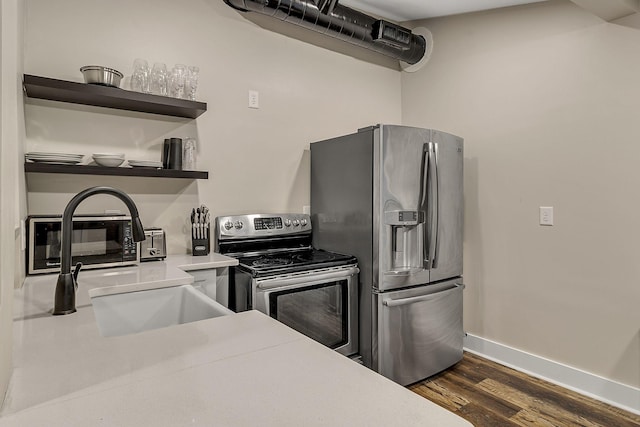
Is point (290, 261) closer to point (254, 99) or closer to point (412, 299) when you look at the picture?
point (412, 299)

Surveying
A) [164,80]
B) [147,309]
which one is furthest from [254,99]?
[147,309]

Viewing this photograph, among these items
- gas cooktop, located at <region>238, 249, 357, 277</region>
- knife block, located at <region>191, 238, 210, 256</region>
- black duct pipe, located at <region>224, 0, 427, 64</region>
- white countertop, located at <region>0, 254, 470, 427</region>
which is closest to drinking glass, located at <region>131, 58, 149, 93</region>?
black duct pipe, located at <region>224, 0, 427, 64</region>

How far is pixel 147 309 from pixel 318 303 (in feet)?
3.38

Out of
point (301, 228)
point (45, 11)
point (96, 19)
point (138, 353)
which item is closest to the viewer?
point (138, 353)

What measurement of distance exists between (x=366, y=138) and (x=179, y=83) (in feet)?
4.01

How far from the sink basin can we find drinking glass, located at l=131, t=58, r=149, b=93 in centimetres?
123

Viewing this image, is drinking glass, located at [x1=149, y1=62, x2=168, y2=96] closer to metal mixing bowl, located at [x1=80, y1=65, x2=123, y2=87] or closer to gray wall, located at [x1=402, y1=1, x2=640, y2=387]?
metal mixing bowl, located at [x1=80, y1=65, x2=123, y2=87]

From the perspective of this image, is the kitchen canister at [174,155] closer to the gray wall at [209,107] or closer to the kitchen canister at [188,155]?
the kitchen canister at [188,155]

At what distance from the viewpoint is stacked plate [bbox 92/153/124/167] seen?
2.03 meters

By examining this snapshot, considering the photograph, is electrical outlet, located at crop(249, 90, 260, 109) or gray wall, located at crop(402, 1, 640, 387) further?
electrical outlet, located at crop(249, 90, 260, 109)

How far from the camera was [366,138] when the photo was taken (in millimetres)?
2428

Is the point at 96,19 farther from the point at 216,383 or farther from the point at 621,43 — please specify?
the point at 621,43

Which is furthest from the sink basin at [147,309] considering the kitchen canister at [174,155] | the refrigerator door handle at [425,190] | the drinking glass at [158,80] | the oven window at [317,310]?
the refrigerator door handle at [425,190]

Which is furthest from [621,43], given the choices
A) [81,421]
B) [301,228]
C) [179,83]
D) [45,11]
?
[45,11]
